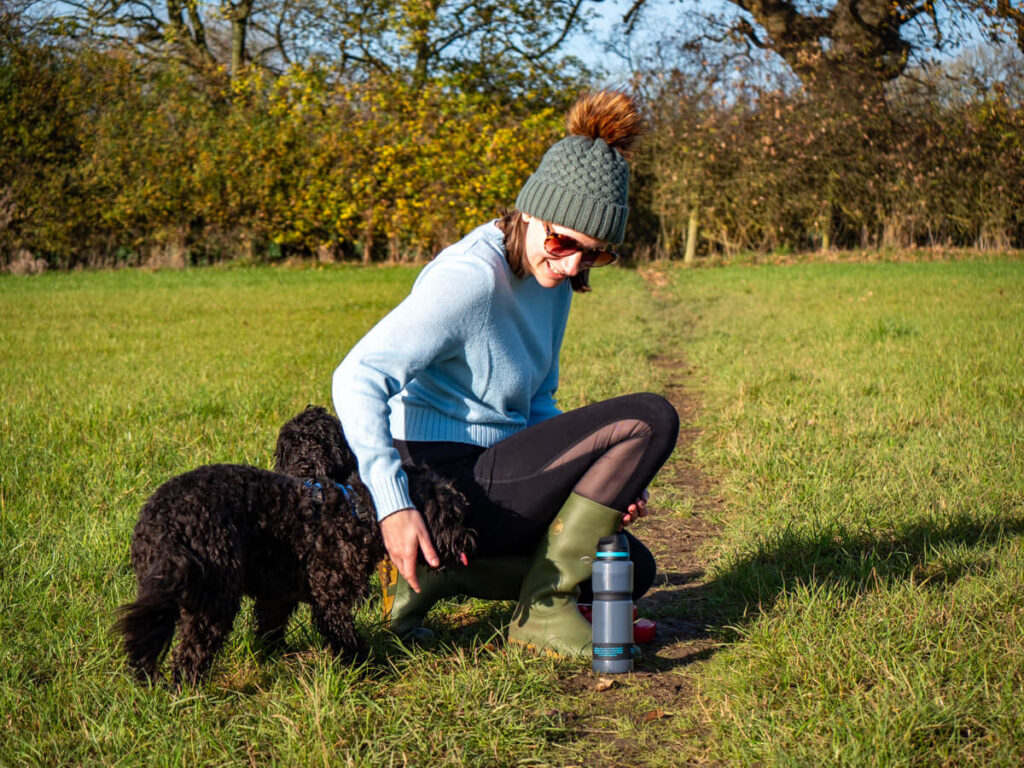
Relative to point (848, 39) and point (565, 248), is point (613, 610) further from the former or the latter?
point (848, 39)

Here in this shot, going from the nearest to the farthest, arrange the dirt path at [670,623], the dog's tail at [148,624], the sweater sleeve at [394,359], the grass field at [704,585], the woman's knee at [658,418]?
the dog's tail at [148,624], the grass field at [704,585], the sweater sleeve at [394,359], the dirt path at [670,623], the woman's knee at [658,418]

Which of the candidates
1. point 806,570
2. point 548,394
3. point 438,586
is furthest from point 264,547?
point 806,570

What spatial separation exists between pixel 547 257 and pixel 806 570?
172cm

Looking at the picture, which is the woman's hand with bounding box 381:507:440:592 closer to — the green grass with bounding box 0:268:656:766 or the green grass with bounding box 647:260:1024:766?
the green grass with bounding box 0:268:656:766

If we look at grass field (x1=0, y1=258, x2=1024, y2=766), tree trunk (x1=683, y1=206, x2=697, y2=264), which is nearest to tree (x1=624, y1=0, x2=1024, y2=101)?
tree trunk (x1=683, y1=206, x2=697, y2=264)

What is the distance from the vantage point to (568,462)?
9.43 feet

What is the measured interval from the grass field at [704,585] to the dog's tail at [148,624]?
0.20 m

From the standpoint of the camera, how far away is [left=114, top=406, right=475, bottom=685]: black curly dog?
89.9 inches

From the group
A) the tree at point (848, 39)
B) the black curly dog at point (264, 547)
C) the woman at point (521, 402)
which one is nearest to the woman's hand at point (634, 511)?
the woman at point (521, 402)

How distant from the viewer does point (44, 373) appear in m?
7.65

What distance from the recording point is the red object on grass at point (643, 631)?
310cm

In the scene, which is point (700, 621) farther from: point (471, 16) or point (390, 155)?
point (471, 16)

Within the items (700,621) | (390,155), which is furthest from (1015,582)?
(390,155)

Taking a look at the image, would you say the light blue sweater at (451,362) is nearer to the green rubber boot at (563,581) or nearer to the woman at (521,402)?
the woman at (521,402)
